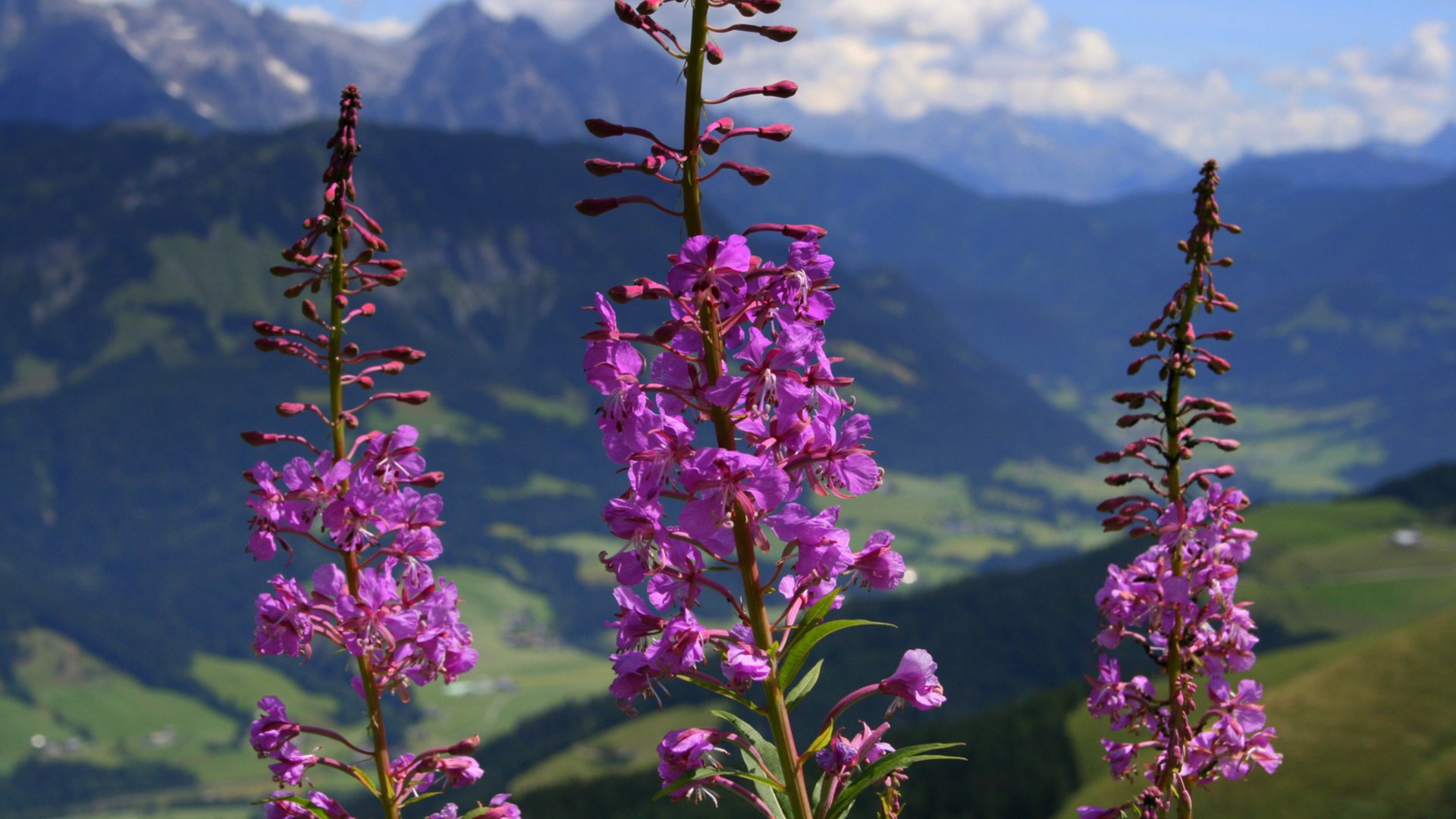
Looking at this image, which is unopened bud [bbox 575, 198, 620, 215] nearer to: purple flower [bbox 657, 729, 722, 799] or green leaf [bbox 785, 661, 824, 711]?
green leaf [bbox 785, 661, 824, 711]

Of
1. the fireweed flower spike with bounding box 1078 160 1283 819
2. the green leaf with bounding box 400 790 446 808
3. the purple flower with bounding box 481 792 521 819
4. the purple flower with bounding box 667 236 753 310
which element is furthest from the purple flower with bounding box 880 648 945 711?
the green leaf with bounding box 400 790 446 808

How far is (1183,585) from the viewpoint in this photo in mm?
8219

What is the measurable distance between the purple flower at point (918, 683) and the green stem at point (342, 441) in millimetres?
2719

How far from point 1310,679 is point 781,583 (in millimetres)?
181714

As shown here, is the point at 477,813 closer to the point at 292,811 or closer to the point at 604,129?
the point at 292,811

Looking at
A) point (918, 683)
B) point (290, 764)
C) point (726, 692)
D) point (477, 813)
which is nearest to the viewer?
point (726, 692)

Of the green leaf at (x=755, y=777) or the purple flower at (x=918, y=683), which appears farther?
the purple flower at (x=918, y=683)

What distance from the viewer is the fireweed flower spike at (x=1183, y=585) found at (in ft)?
27.2

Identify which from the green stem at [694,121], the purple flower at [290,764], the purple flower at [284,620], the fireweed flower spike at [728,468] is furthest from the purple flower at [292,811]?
the green stem at [694,121]

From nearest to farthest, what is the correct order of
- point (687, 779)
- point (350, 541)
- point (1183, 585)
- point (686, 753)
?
1. point (687, 779)
2. point (686, 753)
3. point (350, 541)
4. point (1183, 585)

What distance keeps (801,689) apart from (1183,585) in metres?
3.26

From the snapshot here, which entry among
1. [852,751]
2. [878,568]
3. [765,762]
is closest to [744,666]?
[765,762]

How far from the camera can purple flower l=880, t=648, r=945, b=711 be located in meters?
6.78

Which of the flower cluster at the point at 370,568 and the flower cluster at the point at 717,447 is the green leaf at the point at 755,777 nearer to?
the flower cluster at the point at 717,447
